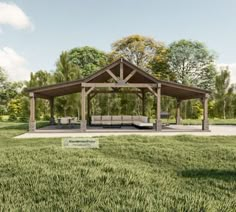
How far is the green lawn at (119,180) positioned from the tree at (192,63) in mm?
28469

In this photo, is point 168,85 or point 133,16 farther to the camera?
point 133,16

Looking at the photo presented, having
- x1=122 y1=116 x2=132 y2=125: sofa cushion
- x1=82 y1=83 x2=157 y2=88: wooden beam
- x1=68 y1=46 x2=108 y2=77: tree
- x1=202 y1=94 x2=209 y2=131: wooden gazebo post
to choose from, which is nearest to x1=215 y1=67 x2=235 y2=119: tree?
x1=202 y1=94 x2=209 y2=131: wooden gazebo post

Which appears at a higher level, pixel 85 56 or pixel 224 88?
pixel 85 56

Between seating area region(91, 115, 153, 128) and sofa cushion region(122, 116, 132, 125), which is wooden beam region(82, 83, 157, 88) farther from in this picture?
sofa cushion region(122, 116, 132, 125)

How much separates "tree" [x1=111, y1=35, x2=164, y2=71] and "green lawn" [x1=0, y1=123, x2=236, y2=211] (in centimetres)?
2700

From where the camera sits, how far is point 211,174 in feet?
18.6

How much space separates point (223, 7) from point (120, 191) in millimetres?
12750

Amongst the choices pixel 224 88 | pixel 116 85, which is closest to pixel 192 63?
pixel 224 88

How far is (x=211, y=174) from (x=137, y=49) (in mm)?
29164

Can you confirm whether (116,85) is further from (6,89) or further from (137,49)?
(6,89)

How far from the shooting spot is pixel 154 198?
158 inches

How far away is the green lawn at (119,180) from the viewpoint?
12.5 feet

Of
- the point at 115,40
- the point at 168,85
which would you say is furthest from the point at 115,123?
the point at 115,40

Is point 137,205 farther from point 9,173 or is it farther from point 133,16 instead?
point 133,16
